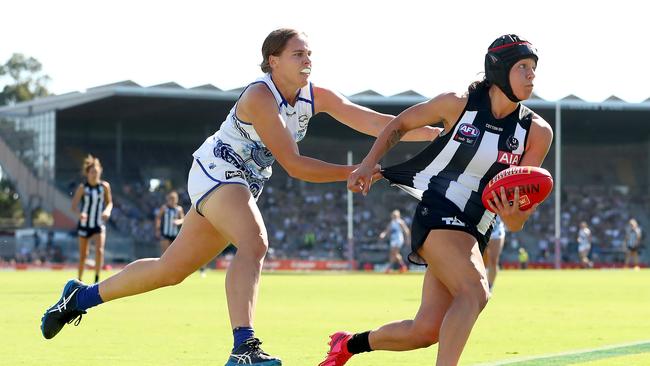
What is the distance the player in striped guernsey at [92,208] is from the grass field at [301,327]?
142 centimetres

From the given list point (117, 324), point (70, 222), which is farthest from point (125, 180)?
point (117, 324)

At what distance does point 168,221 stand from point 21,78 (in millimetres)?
87380

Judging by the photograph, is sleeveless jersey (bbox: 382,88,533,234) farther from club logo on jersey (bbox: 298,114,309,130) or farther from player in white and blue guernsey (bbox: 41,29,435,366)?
club logo on jersey (bbox: 298,114,309,130)

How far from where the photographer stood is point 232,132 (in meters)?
8.14

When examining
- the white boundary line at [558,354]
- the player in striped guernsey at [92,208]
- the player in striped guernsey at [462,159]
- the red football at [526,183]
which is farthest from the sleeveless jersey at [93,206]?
the red football at [526,183]

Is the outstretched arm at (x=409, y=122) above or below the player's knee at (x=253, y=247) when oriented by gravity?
above

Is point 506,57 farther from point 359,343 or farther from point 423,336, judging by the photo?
point 359,343

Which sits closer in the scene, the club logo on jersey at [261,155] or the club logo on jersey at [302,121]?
the club logo on jersey at [261,155]

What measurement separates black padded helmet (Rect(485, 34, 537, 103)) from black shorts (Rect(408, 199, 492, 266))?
2.39ft

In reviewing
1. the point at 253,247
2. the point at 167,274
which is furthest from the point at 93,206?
the point at 253,247

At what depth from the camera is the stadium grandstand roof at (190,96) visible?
58.4m

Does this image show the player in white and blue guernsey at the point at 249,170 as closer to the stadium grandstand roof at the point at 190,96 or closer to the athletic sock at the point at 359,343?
the athletic sock at the point at 359,343

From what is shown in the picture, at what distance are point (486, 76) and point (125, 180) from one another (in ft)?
197

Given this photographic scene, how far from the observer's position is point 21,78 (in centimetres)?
11475
